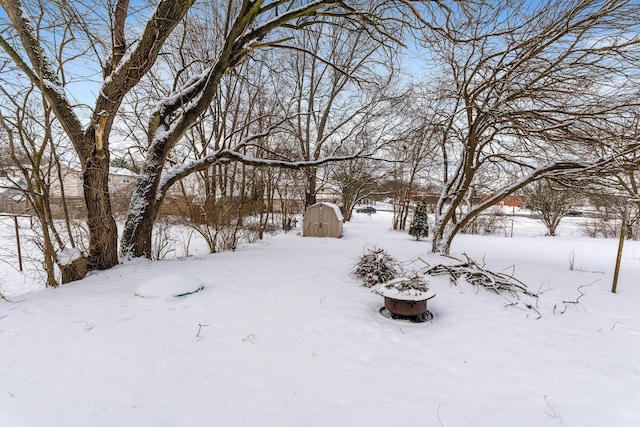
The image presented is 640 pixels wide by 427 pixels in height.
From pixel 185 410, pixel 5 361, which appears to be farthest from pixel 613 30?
pixel 5 361

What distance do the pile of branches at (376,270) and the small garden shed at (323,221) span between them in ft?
22.1

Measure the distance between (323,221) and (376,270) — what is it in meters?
7.17

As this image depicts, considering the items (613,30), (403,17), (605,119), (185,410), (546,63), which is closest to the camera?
(185,410)

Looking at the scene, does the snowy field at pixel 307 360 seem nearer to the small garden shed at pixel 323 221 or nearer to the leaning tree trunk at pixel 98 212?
the leaning tree trunk at pixel 98 212

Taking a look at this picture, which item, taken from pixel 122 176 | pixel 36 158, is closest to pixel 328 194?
pixel 122 176

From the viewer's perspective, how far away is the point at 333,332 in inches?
109

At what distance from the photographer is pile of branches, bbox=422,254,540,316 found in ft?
12.4

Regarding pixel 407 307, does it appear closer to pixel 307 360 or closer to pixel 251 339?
pixel 307 360

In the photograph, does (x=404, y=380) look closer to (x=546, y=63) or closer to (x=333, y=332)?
(x=333, y=332)

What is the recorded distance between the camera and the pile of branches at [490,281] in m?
3.77

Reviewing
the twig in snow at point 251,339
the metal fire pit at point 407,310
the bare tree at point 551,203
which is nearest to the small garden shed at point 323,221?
the metal fire pit at point 407,310

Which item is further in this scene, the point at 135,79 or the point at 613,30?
the point at 135,79

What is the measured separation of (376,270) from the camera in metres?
4.35

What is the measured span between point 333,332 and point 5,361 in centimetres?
255
